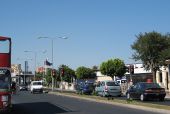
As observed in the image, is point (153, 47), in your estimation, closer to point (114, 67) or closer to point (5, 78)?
point (114, 67)

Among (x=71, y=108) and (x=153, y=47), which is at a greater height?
(x=153, y=47)

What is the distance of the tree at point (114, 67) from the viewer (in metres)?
107

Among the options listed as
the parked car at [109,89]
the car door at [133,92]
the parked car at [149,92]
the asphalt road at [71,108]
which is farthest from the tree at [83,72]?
the asphalt road at [71,108]

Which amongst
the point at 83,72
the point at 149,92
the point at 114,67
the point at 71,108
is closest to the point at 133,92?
the point at 149,92

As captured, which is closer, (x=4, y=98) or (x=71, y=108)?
(x=4, y=98)

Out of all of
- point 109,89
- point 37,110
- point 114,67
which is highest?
point 114,67

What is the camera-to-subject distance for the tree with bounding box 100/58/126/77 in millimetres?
106750

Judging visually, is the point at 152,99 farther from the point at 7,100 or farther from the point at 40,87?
the point at 40,87

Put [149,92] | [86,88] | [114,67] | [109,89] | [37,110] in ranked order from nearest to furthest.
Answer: [37,110], [149,92], [109,89], [86,88], [114,67]

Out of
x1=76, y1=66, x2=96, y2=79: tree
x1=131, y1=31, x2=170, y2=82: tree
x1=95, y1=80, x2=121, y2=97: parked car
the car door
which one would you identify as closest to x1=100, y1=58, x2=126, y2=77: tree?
x1=76, y1=66, x2=96, y2=79: tree

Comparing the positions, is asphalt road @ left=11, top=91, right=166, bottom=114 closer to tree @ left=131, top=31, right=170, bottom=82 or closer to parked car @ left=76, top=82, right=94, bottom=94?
parked car @ left=76, top=82, right=94, bottom=94

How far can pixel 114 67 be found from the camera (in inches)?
4205

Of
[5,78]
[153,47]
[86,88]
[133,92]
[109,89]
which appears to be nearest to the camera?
[5,78]

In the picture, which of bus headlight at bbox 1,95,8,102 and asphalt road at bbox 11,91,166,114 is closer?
bus headlight at bbox 1,95,8,102
